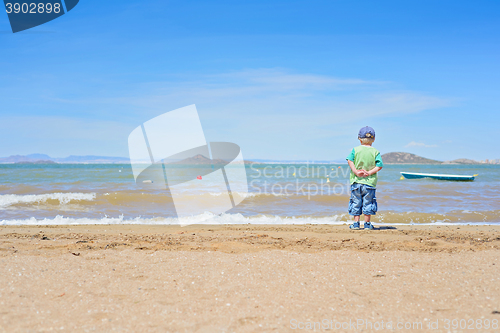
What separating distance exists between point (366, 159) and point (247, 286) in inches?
158

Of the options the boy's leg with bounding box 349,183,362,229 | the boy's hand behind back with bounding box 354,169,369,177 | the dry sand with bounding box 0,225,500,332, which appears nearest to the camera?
the dry sand with bounding box 0,225,500,332

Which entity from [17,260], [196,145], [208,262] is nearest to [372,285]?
[208,262]

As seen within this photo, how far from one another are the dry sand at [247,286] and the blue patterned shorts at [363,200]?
1.45m

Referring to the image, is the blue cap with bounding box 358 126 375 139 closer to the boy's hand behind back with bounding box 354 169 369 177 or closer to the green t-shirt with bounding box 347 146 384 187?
the green t-shirt with bounding box 347 146 384 187

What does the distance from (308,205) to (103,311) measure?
9208 mm

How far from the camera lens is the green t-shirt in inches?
244

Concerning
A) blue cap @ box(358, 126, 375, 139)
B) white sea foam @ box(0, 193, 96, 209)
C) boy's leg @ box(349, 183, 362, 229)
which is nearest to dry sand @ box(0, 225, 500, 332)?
boy's leg @ box(349, 183, 362, 229)

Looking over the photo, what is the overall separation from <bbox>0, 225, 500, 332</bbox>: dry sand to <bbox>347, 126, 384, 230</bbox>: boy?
1.51 meters

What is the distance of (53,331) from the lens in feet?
7.49

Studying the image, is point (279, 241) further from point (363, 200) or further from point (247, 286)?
point (363, 200)

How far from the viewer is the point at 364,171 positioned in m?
6.20

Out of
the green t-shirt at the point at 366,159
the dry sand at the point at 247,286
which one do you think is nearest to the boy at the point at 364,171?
the green t-shirt at the point at 366,159

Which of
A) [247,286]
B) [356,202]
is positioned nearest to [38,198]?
[356,202]

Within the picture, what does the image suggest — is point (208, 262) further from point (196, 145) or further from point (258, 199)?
point (258, 199)
